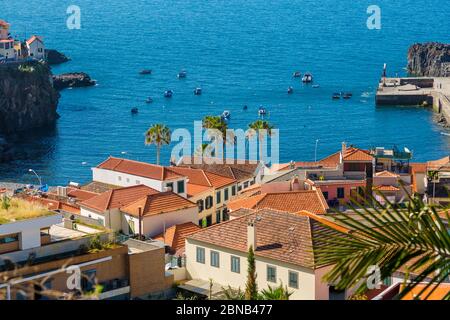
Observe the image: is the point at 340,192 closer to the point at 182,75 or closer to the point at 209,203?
the point at 209,203

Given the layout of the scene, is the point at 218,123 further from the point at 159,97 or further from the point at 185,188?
the point at 159,97

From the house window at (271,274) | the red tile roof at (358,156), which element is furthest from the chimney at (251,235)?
the red tile roof at (358,156)

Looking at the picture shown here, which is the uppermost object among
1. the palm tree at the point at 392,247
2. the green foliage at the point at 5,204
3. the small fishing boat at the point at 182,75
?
the palm tree at the point at 392,247

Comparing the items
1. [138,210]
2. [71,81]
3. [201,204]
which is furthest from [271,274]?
[71,81]

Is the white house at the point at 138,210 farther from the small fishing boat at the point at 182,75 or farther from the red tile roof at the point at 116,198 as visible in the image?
the small fishing boat at the point at 182,75

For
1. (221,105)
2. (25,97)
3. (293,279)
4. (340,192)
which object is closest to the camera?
(293,279)

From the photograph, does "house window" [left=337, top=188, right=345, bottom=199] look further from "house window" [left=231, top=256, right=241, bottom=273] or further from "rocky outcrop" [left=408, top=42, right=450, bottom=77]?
"rocky outcrop" [left=408, top=42, right=450, bottom=77]

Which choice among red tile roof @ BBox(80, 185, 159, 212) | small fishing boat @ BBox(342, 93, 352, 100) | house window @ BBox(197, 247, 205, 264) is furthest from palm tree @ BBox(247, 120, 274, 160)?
small fishing boat @ BBox(342, 93, 352, 100)
